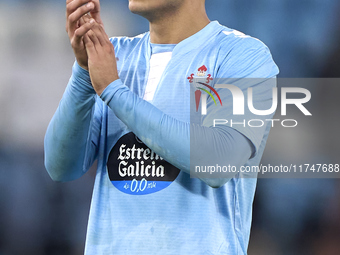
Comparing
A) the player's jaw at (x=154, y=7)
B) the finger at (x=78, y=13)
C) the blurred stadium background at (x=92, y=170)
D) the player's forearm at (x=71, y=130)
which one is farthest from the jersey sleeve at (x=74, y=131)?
the blurred stadium background at (x=92, y=170)

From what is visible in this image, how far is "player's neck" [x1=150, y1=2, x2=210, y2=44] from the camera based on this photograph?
3.88ft

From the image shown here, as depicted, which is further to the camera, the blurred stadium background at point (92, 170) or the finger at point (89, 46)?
the blurred stadium background at point (92, 170)

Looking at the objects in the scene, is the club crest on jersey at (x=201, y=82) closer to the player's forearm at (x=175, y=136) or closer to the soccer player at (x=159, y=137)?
the soccer player at (x=159, y=137)

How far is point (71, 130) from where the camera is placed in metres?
1.07

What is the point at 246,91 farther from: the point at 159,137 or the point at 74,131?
the point at 74,131

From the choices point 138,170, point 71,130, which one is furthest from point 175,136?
point 71,130

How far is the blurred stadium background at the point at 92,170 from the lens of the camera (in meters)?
2.25

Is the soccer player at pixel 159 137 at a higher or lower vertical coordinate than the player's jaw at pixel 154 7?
lower

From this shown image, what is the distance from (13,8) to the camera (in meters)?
2.33

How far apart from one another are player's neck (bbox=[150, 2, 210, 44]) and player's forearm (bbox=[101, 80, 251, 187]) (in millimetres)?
267

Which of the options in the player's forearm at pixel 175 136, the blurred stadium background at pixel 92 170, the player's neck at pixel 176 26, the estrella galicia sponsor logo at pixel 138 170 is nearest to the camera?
the player's forearm at pixel 175 136

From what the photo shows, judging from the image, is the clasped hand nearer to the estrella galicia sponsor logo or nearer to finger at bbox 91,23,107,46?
finger at bbox 91,23,107,46

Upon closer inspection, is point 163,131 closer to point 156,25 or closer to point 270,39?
point 156,25

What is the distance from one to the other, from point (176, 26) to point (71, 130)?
379 mm
